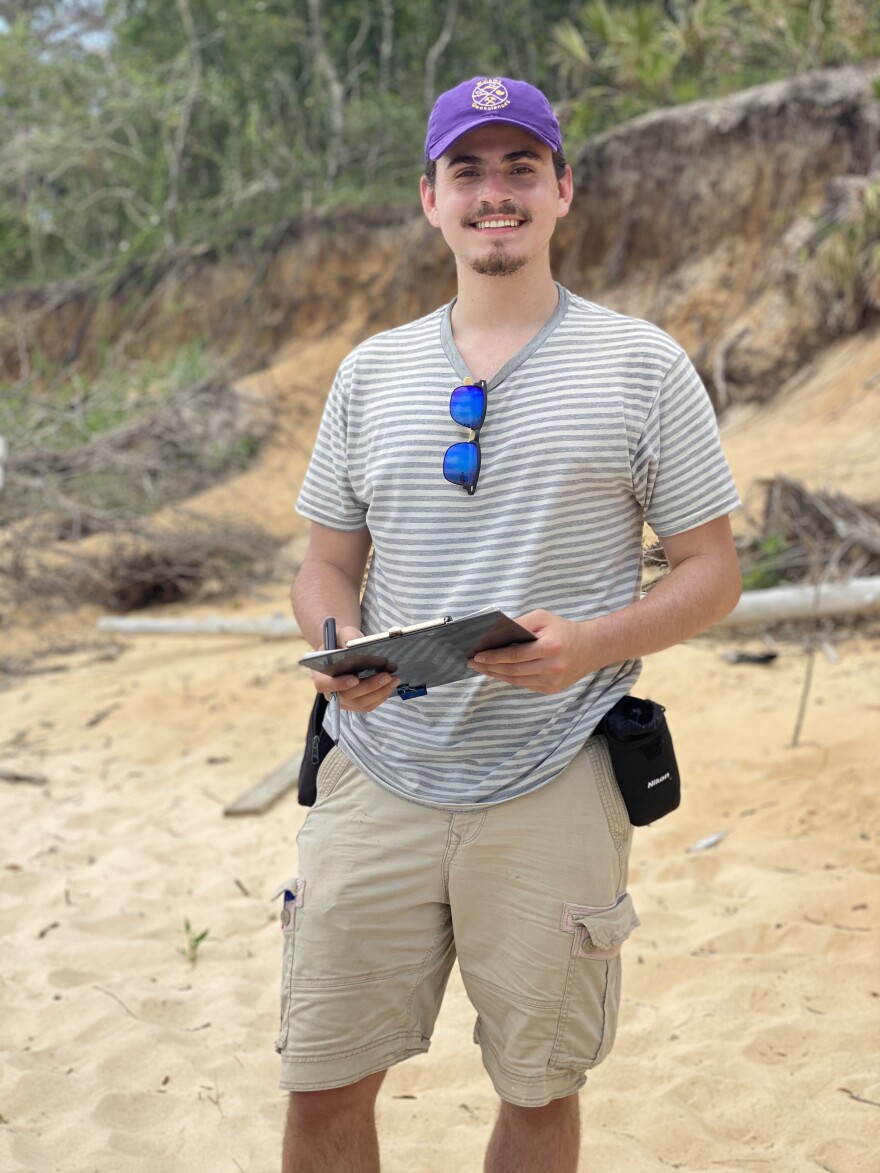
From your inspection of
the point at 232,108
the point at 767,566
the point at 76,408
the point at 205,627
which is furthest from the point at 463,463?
the point at 232,108

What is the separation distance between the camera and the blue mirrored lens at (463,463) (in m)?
1.90

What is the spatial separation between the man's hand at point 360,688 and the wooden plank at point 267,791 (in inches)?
122

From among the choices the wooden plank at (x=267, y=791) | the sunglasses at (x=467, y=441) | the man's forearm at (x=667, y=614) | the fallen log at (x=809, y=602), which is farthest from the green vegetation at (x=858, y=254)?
the sunglasses at (x=467, y=441)

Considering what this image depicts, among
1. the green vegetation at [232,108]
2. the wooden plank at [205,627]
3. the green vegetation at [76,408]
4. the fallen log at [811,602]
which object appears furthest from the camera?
the green vegetation at [232,108]

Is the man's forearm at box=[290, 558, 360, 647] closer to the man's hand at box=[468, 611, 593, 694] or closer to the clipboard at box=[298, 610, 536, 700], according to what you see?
the clipboard at box=[298, 610, 536, 700]

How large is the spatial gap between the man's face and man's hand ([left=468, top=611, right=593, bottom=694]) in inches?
24.2

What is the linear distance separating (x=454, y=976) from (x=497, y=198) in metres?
2.36

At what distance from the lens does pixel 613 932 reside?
1.89 meters

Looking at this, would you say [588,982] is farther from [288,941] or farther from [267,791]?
[267,791]

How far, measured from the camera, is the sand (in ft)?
8.59

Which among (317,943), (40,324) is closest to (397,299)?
(40,324)

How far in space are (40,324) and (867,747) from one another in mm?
14264

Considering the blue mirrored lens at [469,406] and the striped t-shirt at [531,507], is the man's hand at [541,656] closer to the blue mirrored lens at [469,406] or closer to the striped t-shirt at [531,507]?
the striped t-shirt at [531,507]

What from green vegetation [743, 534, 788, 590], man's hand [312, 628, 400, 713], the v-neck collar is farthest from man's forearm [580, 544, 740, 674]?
green vegetation [743, 534, 788, 590]
